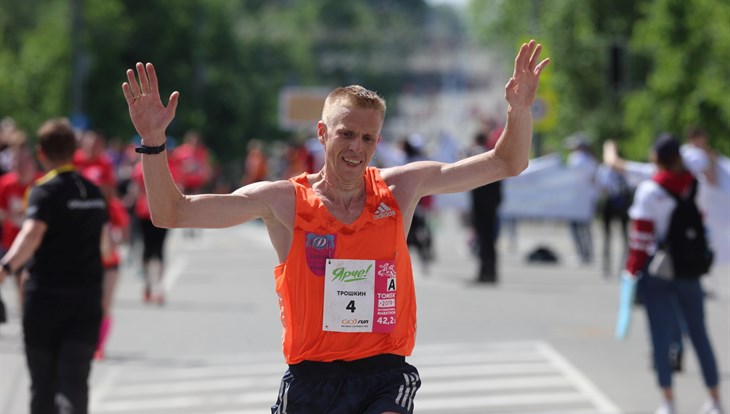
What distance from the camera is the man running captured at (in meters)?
5.95

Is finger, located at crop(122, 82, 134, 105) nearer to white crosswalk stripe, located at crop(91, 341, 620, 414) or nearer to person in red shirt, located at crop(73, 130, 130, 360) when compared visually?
white crosswalk stripe, located at crop(91, 341, 620, 414)

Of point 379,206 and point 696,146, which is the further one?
point 696,146

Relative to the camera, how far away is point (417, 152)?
2394cm

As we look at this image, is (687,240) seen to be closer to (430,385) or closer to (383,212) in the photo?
(430,385)

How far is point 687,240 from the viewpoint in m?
11.0

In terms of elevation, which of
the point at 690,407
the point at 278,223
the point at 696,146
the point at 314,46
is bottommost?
the point at 690,407

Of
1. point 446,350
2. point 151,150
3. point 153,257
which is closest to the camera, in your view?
point 151,150

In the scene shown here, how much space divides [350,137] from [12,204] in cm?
855

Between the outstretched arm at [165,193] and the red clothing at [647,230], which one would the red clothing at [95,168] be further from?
the outstretched arm at [165,193]

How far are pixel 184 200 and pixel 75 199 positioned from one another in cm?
301

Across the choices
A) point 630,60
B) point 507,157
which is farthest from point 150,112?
point 630,60

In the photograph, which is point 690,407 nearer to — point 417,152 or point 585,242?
point 417,152

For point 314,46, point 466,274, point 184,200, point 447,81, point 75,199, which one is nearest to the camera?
point 184,200

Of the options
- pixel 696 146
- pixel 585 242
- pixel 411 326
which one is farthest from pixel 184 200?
pixel 585 242
